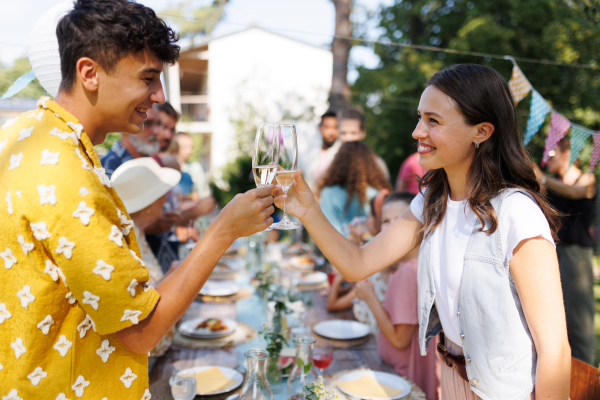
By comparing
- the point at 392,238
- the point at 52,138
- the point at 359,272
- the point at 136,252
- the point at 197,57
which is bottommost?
the point at 359,272

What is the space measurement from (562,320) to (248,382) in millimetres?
1048

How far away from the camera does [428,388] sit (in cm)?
234

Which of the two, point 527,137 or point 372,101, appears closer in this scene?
point 527,137

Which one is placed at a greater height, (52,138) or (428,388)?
(52,138)

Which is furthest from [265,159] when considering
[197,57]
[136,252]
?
[197,57]

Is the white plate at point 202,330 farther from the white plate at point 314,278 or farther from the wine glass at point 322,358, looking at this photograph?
the white plate at point 314,278

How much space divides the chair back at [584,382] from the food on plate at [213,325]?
1773 mm

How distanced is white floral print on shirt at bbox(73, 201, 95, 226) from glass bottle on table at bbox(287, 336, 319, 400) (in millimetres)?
1049

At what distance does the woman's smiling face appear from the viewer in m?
1.57

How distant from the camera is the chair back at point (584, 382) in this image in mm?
1764

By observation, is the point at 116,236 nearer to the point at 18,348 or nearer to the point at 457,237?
the point at 18,348

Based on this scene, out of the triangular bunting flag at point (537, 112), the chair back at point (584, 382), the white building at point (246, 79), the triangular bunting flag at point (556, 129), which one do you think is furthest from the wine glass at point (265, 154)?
the white building at point (246, 79)

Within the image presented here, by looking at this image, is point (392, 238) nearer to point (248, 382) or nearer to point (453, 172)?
point (453, 172)

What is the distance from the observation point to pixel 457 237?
163cm
